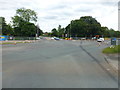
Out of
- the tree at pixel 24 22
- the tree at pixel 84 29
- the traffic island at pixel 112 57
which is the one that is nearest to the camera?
the traffic island at pixel 112 57

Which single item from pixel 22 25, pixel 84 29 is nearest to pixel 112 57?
pixel 22 25

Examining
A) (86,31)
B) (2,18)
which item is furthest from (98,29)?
(2,18)

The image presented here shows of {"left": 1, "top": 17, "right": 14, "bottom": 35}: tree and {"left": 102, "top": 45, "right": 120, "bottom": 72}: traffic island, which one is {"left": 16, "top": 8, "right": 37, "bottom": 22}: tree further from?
{"left": 102, "top": 45, "right": 120, "bottom": 72}: traffic island

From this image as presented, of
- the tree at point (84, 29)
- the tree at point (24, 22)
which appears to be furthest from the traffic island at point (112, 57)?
the tree at point (84, 29)

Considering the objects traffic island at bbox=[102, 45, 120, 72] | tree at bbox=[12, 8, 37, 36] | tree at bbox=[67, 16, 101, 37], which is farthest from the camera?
tree at bbox=[67, 16, 101, 37]

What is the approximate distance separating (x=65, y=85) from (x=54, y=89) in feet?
1.70

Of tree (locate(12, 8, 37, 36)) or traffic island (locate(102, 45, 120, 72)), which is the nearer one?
traffic island (locate(102, 45, 120, 72))

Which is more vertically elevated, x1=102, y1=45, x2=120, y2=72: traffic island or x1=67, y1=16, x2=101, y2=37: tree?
x1=67, y1=16, x2=101, y2=37: tree

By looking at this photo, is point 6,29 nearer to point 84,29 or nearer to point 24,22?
point 24,22

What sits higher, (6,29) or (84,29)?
(84,29)

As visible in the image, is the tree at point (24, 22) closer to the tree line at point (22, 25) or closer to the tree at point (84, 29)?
the tree line at point (22, 25)

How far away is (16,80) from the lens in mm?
5430

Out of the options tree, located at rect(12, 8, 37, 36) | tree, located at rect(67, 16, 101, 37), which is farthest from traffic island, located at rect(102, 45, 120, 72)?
tree, located at rect(67, 16, 101, 37)

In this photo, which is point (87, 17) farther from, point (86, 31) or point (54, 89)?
point (54, 89)
